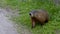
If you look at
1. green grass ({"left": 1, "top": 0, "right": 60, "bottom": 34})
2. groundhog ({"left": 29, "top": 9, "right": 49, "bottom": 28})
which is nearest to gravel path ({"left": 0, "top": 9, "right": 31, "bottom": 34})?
green grass ({"left": 1, "top": 0, "right": 60, "bottom": 34})

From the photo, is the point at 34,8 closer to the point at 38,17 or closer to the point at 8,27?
the point at 38,17

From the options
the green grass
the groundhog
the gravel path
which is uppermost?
the groundhog

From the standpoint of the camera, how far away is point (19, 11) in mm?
7879

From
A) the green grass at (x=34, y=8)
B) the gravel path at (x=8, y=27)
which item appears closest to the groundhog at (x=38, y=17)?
the green grass at (x=34, y=8)

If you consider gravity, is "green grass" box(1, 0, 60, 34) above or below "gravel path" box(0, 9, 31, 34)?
above

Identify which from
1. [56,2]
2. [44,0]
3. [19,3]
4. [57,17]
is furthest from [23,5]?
[57,17]

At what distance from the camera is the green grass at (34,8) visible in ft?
19.7

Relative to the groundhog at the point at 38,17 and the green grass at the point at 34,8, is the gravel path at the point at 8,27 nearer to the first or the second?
the green grass at the point at 34,8

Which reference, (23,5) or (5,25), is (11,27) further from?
(23,5)

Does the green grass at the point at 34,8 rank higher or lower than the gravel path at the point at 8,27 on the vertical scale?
higher

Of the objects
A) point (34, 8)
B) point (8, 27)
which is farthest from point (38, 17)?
point (34, 8)

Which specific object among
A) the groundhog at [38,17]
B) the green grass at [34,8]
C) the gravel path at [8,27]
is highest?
the groundhog at [38,17]

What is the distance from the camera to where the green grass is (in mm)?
6000

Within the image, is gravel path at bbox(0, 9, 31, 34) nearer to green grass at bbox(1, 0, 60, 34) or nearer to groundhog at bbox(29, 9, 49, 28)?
green grass at bbox(1, 0, 60, 34)
